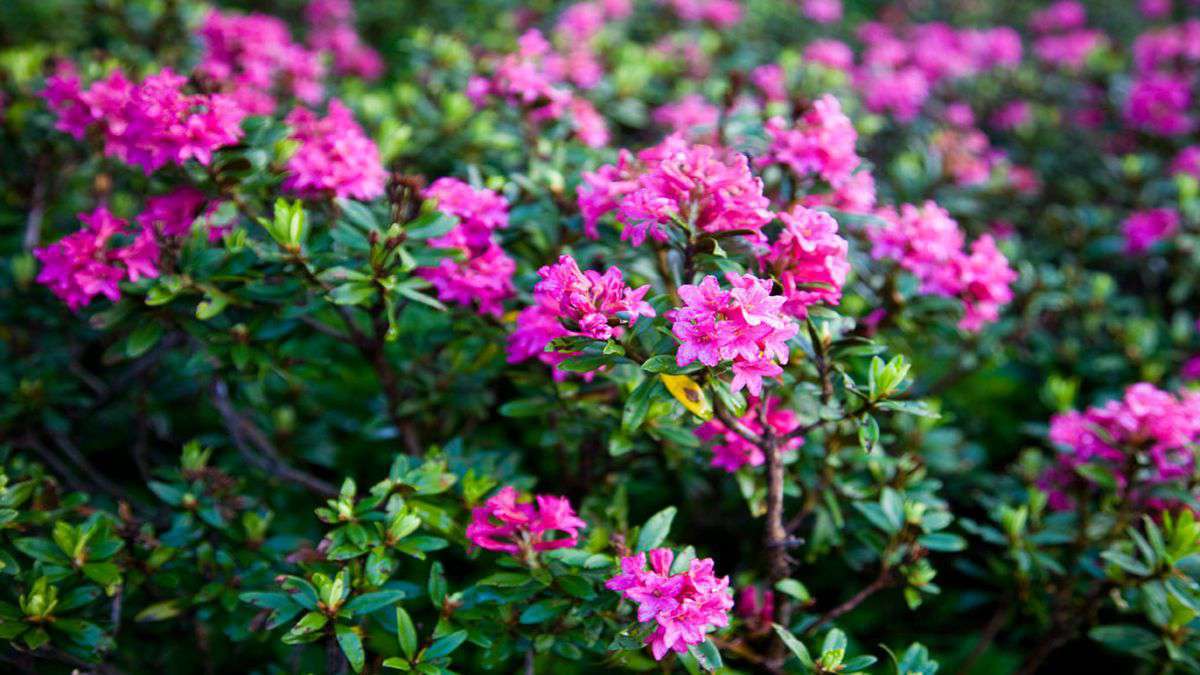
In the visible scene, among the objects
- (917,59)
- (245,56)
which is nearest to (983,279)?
(245,56)

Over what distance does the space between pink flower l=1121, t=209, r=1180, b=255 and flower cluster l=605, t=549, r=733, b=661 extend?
2.45 metres

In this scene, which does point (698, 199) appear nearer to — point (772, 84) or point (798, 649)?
point (798, 649)

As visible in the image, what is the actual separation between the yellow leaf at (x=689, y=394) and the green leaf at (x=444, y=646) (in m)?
0.63

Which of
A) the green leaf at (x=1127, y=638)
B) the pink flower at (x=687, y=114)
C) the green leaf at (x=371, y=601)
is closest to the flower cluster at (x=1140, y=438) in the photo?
the green leaf at (x=1127, y=638)

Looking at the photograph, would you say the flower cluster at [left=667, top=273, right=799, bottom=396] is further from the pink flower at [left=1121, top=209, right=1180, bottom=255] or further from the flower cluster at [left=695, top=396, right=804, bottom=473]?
the pink flower at [left=1121, top=209, right=1180, bottom=255]

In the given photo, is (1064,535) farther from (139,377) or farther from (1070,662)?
(139,377)

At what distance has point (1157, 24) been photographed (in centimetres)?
531

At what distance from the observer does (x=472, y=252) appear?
6.67 ft

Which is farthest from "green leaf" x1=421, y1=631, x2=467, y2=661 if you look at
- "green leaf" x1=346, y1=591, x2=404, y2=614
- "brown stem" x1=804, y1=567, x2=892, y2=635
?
"brown stem" x1=804, y1=567, x2=892, y2=635

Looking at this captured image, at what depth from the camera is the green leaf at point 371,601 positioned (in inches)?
67.1

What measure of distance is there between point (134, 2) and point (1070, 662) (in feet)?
13.6

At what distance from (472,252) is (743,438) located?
2.43 ft

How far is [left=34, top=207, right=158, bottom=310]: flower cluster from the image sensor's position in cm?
188

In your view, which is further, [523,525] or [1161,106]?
[1161,106]
